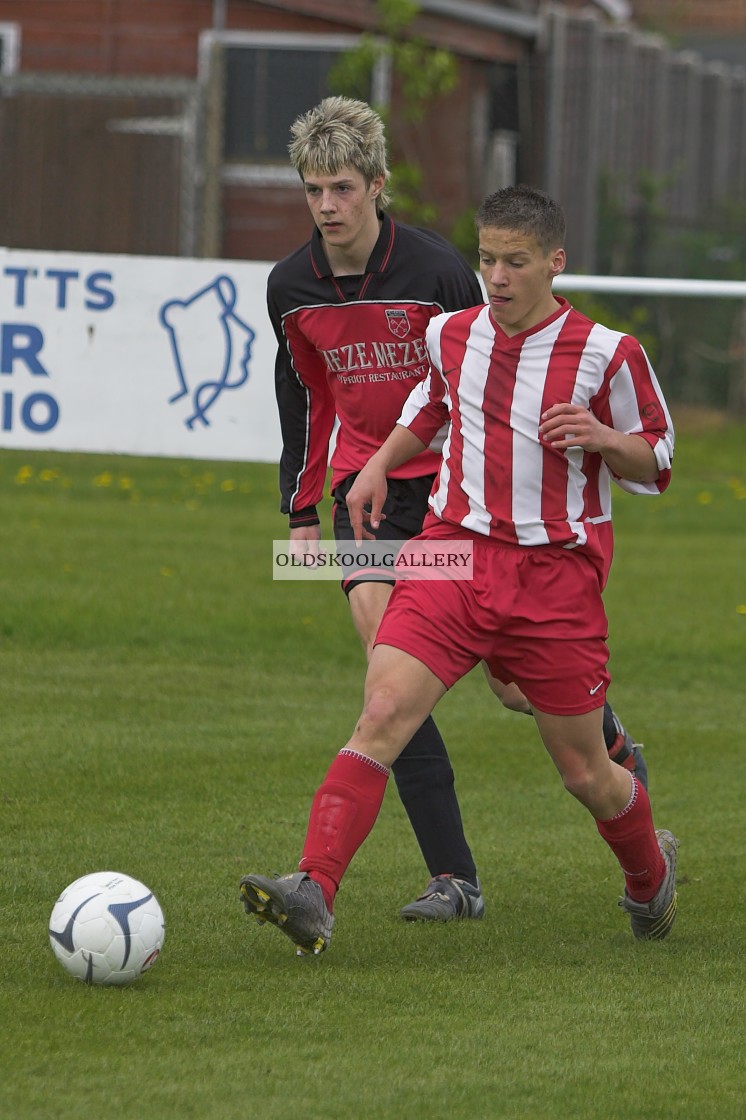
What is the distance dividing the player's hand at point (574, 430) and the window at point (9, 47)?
15.2 meters

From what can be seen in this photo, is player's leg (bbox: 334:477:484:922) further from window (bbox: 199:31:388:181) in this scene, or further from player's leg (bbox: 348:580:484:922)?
window (bbox: 199:31:388:181)

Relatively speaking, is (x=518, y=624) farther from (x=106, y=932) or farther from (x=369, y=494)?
(x=106, y=932)

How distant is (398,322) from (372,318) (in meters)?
0.08

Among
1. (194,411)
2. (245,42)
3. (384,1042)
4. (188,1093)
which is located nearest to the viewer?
(188,1093)

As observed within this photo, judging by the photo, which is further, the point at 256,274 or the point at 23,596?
the point at 256,274

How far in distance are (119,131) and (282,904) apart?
12.0m

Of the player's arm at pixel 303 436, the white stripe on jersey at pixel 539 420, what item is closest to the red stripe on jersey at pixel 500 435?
the white stripe on jersey at pixel 539 420

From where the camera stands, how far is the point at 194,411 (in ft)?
36.5

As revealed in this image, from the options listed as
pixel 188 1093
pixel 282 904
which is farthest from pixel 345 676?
pixel 188 1093

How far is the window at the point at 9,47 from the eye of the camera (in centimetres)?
1847

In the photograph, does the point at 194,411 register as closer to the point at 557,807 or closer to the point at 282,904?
the point at 557,807

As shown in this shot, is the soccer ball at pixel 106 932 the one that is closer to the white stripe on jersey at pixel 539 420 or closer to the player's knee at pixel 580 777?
the player's knee at pixel 580 777

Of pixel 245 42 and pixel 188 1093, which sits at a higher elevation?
pixel 245 42

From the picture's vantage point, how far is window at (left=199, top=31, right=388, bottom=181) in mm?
17703
